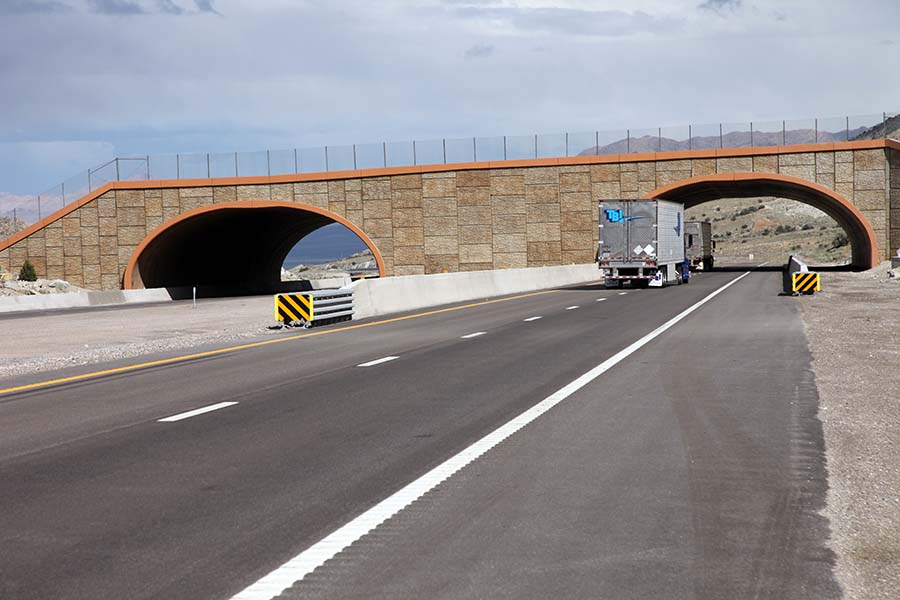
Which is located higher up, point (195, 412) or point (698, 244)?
point (698, 244)

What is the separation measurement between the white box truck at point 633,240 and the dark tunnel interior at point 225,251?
25.1 meters

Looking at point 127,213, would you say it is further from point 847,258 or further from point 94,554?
point 847,258

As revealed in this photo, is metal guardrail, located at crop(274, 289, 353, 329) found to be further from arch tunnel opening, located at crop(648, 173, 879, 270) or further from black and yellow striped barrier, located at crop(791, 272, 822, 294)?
arch tunnel opening, located at crop(648, 173, 879, 270)

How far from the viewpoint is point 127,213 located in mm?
59594

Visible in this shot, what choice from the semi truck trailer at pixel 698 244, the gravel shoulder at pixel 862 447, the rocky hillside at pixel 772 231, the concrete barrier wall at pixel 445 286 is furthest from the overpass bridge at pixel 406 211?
the rocky hillside at pixel 772 231

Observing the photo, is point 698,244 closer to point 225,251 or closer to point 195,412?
point 225,251

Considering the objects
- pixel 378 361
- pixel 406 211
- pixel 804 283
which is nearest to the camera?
pixel 378 361

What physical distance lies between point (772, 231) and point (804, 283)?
138 meters

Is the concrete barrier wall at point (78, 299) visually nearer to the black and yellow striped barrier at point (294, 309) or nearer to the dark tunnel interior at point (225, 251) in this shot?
the dark tunnel interior at point (225, 251)

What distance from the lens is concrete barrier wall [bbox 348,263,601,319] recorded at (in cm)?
2853

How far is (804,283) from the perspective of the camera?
3247 cm

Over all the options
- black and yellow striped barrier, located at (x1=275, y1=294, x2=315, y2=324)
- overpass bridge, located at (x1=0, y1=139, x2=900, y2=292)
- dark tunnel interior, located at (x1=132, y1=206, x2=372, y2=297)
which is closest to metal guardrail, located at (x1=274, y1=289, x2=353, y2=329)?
black and yellow striped barrier, located at (x1=275, y1=294, x2=315, y2=324)

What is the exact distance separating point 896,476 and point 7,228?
391ft

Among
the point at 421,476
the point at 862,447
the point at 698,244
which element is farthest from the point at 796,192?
the point at 421,476
